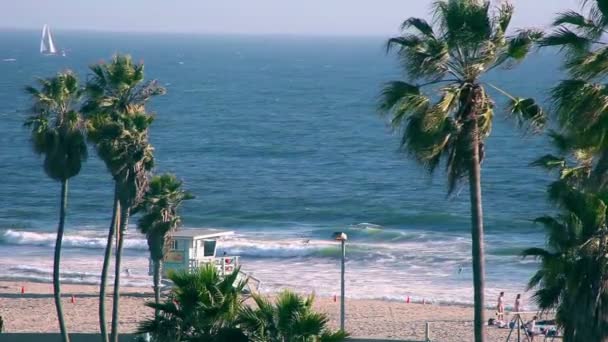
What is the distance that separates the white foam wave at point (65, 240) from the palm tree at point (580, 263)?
41.2 meters

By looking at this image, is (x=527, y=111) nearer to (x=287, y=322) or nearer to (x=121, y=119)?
(x=287, y=322)

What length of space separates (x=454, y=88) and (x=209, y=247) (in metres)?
28.5

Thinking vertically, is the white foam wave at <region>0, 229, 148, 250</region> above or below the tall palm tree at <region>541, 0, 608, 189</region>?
below

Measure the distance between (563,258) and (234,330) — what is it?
4167 millimetres

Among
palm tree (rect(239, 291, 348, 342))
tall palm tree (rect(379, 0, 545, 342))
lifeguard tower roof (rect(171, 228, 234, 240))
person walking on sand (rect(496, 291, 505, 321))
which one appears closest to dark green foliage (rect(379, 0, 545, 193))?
tall palm tree (rect(379, 0, 545, 342))

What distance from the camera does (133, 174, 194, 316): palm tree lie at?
2820cm

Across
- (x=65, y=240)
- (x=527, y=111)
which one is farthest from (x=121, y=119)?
(x=65, y=240)

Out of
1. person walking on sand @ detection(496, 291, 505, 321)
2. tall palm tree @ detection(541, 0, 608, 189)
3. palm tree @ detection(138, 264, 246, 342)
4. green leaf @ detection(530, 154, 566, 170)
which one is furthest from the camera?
person walking on sand @ detection(496, 291, 505, 321)

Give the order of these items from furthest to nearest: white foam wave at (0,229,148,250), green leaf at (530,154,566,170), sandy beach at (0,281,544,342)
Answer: white foam wave at (0,229,148,250)
sandy beach at (0,281,544,342)
green leaf at (530,154,566,170)

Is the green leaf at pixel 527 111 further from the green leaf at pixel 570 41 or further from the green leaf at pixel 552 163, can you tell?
the green leaf at pixel 552 163

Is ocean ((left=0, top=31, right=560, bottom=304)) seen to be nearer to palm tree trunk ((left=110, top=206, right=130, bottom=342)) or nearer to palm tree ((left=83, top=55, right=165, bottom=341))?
palm tree ((left=83, top=55, right=165, bottom=341))

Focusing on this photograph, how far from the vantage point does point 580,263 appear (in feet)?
44.3

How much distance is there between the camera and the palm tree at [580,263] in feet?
43.4

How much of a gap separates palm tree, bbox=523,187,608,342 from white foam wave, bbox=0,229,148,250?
41193mm
